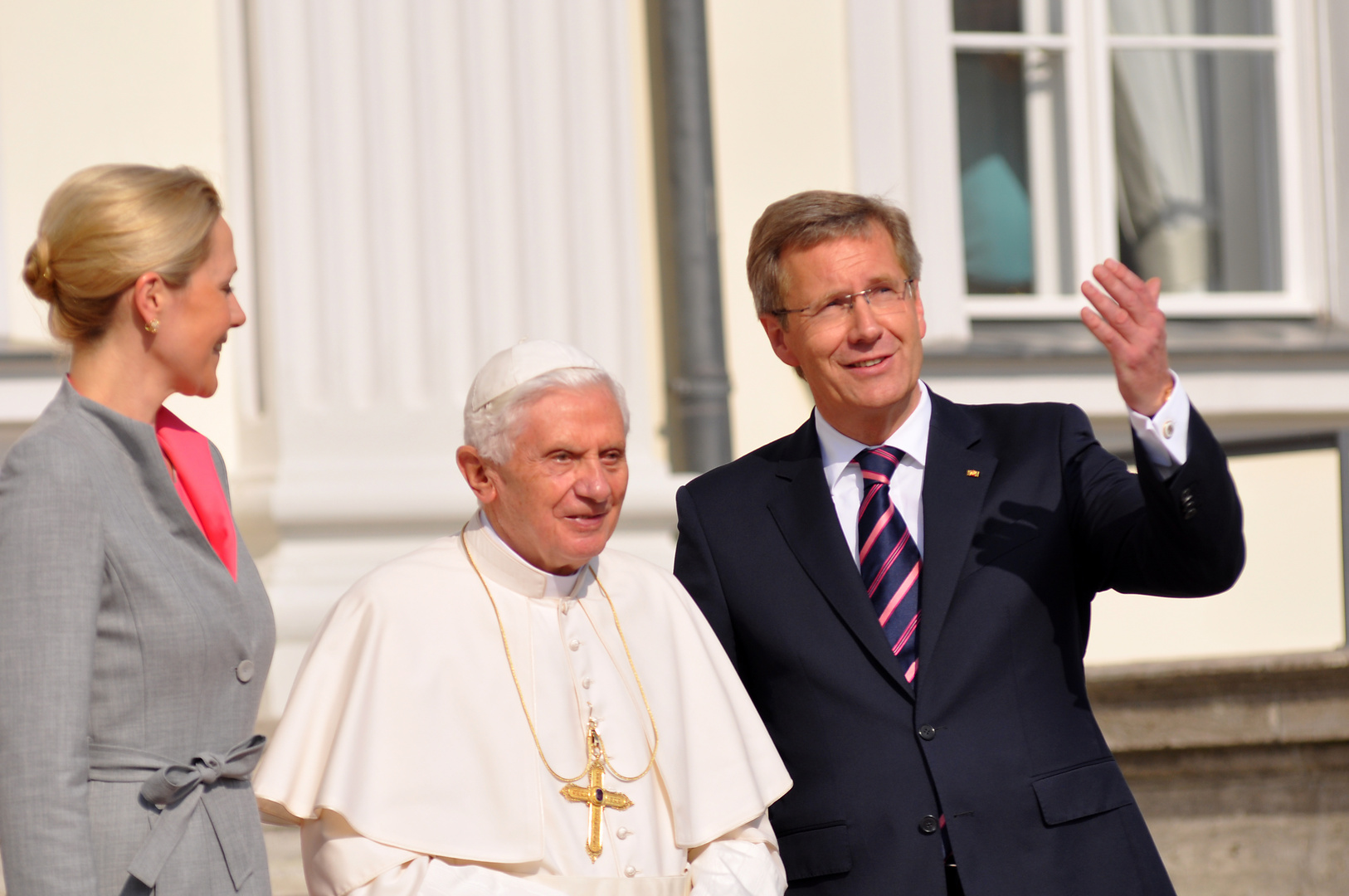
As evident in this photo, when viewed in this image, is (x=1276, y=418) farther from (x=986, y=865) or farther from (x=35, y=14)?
(x=35, y=14)

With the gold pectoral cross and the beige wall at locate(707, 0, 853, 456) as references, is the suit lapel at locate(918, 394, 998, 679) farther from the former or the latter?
the beige wall at locate(707, 0, 853, 456)

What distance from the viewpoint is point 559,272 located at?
4602mm

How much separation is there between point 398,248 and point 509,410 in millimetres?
2300

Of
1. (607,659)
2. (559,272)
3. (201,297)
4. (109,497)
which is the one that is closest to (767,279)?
(607,659)

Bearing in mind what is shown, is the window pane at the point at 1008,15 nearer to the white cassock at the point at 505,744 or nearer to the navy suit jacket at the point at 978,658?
the navy suit jacket at the point at 978,658

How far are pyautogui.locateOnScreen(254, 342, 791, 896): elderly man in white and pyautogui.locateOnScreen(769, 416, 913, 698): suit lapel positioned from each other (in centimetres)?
24

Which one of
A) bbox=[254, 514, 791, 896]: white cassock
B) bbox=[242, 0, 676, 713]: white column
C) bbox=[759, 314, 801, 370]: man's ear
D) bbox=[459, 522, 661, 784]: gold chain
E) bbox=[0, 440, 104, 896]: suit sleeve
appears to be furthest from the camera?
bbox=[242, 0, 676, 713]: white column

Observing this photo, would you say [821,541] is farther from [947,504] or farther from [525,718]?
[525,718]

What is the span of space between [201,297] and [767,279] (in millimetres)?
1062

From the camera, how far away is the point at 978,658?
Result: 2.39 m

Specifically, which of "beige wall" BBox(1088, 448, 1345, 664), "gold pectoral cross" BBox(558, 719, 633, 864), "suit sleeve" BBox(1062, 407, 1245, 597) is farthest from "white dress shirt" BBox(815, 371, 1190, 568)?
"beige wall" BBox(1088, 448, 1345, 664)

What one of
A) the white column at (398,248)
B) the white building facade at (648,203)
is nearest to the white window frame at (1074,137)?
the white building facade at (648,203)

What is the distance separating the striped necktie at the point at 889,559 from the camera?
8.03 ft

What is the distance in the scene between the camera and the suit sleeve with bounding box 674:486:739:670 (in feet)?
8.61
